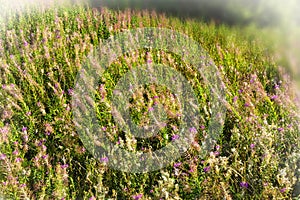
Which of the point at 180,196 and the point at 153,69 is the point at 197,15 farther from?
the point at 180,196

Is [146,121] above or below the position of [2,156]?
above

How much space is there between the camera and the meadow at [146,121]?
2602 millimetres

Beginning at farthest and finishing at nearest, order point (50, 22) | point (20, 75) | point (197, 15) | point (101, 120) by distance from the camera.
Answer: point (50, 22) < point (20, 75) < point (101, 120) < point (197, 15)

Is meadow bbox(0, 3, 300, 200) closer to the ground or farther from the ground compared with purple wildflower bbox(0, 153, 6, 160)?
farther from the ground

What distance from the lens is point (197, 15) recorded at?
9.07ft

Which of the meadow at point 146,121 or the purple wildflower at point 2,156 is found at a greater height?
the meadow at point 146,121

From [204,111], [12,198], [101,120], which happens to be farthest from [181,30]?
[12,198]

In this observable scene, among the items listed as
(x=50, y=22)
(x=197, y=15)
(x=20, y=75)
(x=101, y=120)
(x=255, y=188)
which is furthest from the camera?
(x=50, y=22)

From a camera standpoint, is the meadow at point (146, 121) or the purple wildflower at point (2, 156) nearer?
the meadow at point (146, 121)

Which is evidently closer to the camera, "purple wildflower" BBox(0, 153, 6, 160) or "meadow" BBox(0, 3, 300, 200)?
"meadow" BBox(0, 3, 300, 200)

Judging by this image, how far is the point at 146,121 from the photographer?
301 centimetres

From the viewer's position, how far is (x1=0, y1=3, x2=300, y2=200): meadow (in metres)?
2.60

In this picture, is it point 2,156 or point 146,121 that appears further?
point 146,121

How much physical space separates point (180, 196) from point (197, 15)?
1235 mm
